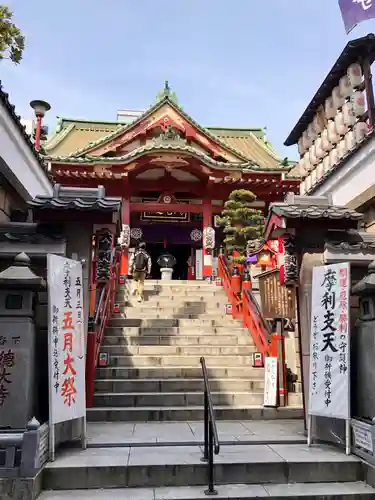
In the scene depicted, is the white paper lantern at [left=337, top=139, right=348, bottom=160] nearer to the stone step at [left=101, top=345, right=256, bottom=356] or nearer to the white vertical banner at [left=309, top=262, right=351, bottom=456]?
the stone step at [left=101, top=345, right=256, bottom=356]

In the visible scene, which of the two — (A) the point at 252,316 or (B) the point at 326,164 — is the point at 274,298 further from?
(B) the point at 326,164

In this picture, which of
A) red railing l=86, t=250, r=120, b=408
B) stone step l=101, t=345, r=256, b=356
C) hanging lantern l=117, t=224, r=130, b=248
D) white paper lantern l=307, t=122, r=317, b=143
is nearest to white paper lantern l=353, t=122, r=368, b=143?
white paper lantern l=307, t=122, r=317, b=143

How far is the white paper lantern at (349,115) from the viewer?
41.9ft

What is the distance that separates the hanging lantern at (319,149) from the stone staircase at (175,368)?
671 cm

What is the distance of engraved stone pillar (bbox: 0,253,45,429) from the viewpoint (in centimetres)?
506

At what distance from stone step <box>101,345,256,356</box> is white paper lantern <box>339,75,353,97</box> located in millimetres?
8321

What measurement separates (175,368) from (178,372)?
0.10m

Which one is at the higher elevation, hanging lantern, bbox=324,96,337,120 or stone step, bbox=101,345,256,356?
hanging lantern, bbox=324,96,337,120

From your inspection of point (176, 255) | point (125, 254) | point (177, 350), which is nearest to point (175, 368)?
point (177, 350)

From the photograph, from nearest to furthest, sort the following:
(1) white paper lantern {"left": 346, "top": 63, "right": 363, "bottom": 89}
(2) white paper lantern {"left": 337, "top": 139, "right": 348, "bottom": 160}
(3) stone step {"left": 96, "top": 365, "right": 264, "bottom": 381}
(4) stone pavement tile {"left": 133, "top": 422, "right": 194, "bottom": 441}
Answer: (4) stone pavement tile {"left": 133, "top": 422, "right": 194, "bottom": 441}
(3) stone step {"left": 96, "top": 365, "right": 264, "bottom": 381}
(1) white paper lantern {"left": 346, "top": 63, "right": 363, "bottom": 89}
(2) white paper lantern {"left": 337, "top": 139, "right": 348, "bottom": 160}

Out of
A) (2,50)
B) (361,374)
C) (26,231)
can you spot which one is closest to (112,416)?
(26,231)

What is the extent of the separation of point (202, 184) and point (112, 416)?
46.0 ft

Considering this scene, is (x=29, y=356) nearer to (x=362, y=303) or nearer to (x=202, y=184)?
(x=362, y=303)

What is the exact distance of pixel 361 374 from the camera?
569 centimetres
